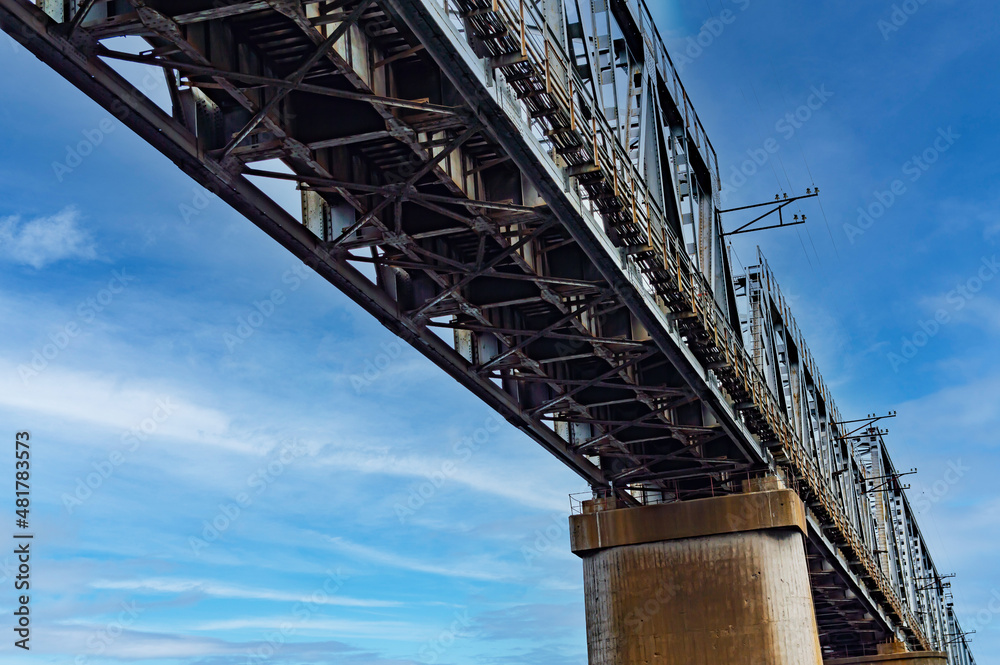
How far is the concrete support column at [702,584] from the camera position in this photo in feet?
107

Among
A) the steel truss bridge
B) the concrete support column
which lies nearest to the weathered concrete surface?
the steel truss bridge

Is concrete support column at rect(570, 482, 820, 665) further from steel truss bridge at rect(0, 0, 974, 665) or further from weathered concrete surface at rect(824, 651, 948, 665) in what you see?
weathered concrete surface at rect(824, 651, 948, 665)

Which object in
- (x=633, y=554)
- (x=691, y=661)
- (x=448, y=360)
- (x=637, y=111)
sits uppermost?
(x=637, y=111)

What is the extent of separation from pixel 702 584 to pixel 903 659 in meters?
47.7

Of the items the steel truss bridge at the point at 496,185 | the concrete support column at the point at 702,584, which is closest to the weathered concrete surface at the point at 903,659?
the steel truss bridge at the point at 496,185

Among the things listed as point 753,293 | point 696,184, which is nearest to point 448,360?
point 696,184

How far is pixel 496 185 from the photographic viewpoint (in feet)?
69.6

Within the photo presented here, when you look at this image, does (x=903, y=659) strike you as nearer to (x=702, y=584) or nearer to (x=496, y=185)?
(x=702, y=584)

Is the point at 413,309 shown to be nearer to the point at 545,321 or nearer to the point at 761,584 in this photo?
the point at 545,321

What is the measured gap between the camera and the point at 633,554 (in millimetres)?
35000

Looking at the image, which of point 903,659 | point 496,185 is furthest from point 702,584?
point 903,659

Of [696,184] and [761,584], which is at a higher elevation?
[696,184]

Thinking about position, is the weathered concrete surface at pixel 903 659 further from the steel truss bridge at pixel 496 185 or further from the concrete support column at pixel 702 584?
the concrete support column at pixel 702 584

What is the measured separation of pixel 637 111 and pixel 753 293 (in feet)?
59.8
